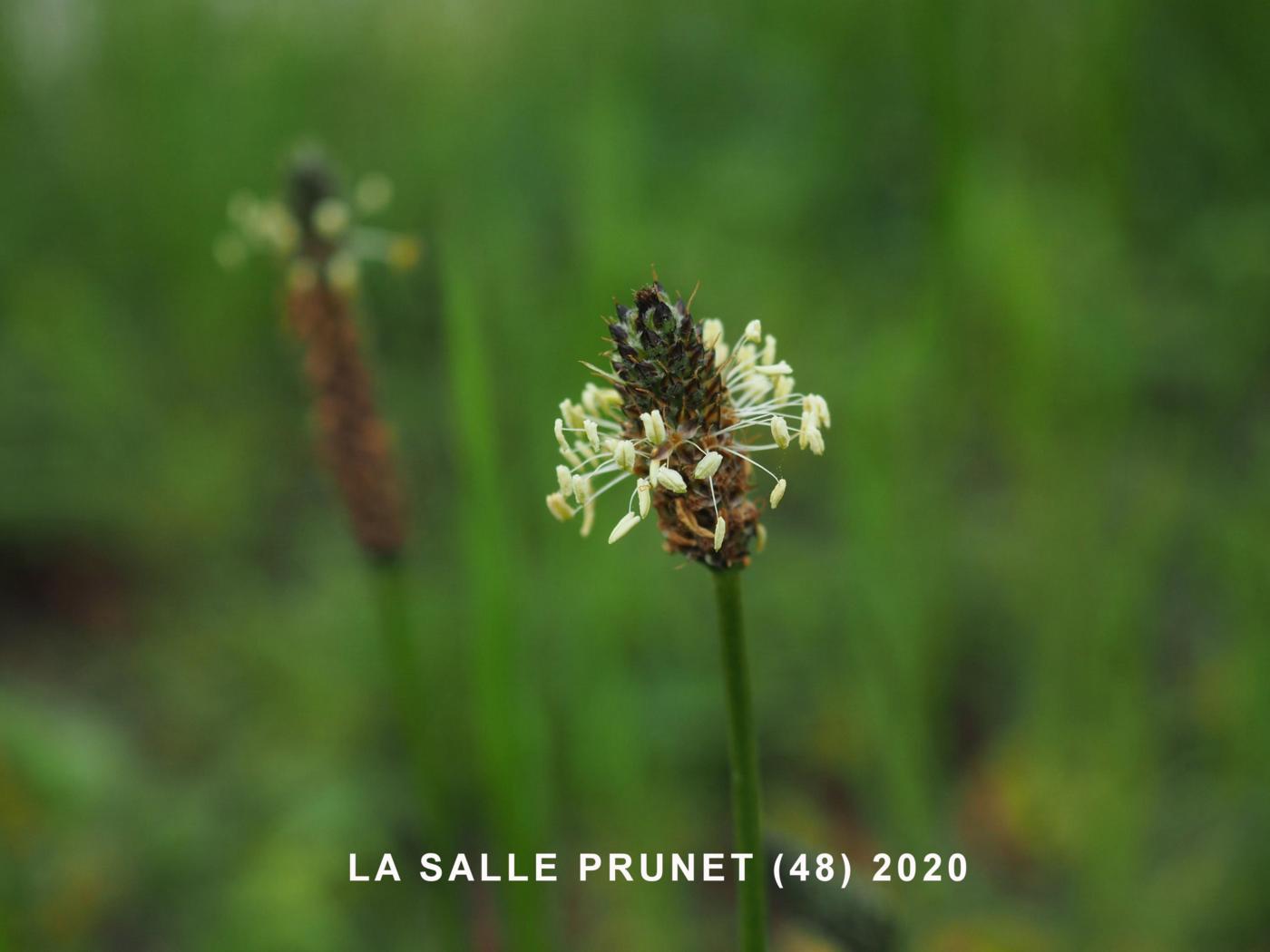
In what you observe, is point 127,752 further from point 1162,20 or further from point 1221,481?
point 1162,20

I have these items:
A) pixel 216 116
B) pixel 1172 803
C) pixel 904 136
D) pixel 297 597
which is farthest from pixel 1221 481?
pixel 216 116

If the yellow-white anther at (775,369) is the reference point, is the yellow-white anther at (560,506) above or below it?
below

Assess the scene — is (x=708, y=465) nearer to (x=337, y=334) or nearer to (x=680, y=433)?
(x=680, y=433)

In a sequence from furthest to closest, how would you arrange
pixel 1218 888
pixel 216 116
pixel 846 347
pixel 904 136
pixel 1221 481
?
1. pixel 216 116
2. pixel 904 136
3. pixel 846 347
4. pixel 1221 481
5. pixel 1218 888

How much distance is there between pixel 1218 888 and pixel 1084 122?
160 centimetres

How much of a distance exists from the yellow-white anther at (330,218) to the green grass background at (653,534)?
0.59ft

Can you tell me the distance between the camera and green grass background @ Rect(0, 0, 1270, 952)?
7.81 ft

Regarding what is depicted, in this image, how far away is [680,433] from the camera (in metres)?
1.22

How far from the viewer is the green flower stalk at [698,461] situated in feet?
3.76

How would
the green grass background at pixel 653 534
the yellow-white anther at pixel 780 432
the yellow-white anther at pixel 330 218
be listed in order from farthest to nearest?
the green grass background at pixel 653 534 < the yellow-white anther at pixel 330 218 < the yellow-white anther at pixel 780 432

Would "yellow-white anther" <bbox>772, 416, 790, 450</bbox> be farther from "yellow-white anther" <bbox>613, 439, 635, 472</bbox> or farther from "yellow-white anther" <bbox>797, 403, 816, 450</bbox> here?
"yellow-white anther" <bbox>613, 439, 635, 472</bbox>

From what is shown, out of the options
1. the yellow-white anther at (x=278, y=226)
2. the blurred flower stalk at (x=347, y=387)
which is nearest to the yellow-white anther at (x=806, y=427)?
the blurred flower stalk at (x=347, y=387)

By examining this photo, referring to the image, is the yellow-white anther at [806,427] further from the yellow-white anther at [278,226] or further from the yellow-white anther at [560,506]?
the yellow-white anther at [278,226]

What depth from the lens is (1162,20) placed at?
311 cm
